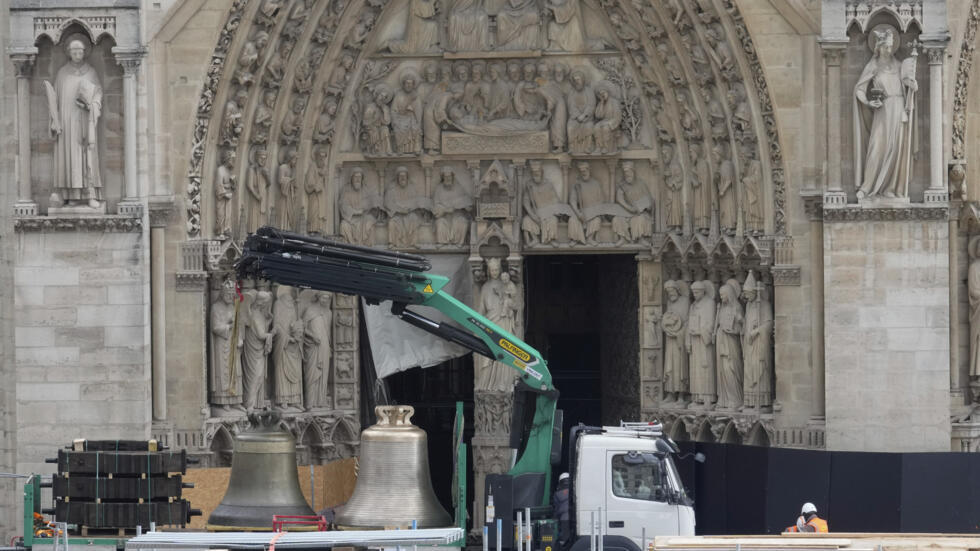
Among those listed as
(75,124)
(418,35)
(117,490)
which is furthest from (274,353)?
(117,490)

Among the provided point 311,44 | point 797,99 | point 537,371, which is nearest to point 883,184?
point 797,99

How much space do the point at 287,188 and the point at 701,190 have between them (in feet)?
16.8

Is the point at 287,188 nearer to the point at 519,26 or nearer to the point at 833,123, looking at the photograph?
the point at 519,26

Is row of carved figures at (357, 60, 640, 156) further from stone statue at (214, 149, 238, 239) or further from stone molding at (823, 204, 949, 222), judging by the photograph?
stone molding at (823, 204, 949, 222)

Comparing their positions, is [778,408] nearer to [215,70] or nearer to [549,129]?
[549,129]

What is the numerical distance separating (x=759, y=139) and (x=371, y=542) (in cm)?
861

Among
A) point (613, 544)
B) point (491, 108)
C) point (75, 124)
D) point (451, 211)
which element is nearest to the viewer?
point (613, 544)

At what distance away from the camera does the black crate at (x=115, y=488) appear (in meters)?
21.5

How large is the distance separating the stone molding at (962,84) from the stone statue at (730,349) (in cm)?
312

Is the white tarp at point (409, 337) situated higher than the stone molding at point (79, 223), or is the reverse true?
the stone molding at point (79, 223)

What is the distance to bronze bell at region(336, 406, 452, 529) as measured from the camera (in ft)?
71.8

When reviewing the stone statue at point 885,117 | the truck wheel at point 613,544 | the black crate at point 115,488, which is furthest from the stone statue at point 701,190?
the black crate at point 115,488

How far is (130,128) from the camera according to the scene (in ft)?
84.3

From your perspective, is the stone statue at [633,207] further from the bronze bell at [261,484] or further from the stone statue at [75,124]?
the bronze bell at [261,484]
